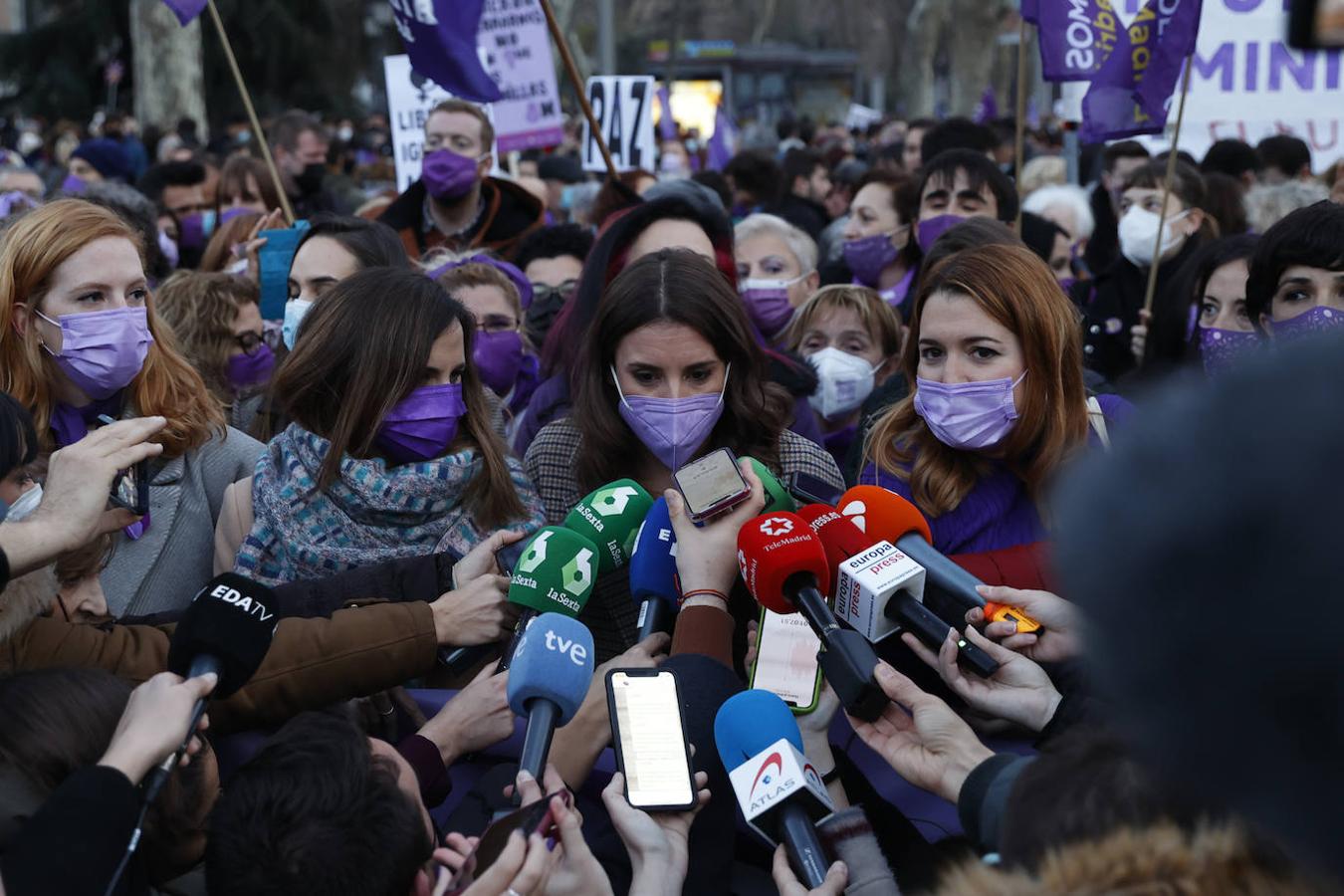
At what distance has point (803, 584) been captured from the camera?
252 cm

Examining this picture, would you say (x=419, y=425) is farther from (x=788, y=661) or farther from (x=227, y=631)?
(x=227, y=631)

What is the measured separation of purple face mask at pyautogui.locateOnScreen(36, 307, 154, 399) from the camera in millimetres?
3475

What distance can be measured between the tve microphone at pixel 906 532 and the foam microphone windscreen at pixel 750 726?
41 cm

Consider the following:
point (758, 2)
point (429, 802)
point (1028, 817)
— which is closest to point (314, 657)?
point (429, 802)

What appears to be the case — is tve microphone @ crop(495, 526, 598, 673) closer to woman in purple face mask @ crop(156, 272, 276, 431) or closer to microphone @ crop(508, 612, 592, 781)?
microphone @ crop(508, 612, 592, 781)

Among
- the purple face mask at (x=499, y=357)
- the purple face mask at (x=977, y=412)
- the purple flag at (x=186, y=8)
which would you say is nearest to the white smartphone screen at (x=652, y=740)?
the purple face mask at (x=977, y=412)

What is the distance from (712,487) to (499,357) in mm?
2396

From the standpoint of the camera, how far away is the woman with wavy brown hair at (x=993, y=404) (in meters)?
3.18

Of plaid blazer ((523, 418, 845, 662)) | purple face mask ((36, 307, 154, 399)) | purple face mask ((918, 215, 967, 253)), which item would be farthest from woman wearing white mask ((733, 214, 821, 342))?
purple face mask ((36, 307, 154, 399))

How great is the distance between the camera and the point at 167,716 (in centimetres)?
201

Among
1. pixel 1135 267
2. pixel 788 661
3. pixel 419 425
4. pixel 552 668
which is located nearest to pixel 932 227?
pixel 1135 267

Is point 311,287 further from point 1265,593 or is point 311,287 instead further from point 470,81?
point 1265,593

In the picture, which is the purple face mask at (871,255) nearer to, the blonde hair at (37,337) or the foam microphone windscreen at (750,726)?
the blonde hair at (37,337)

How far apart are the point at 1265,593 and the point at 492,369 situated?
4246 mm
